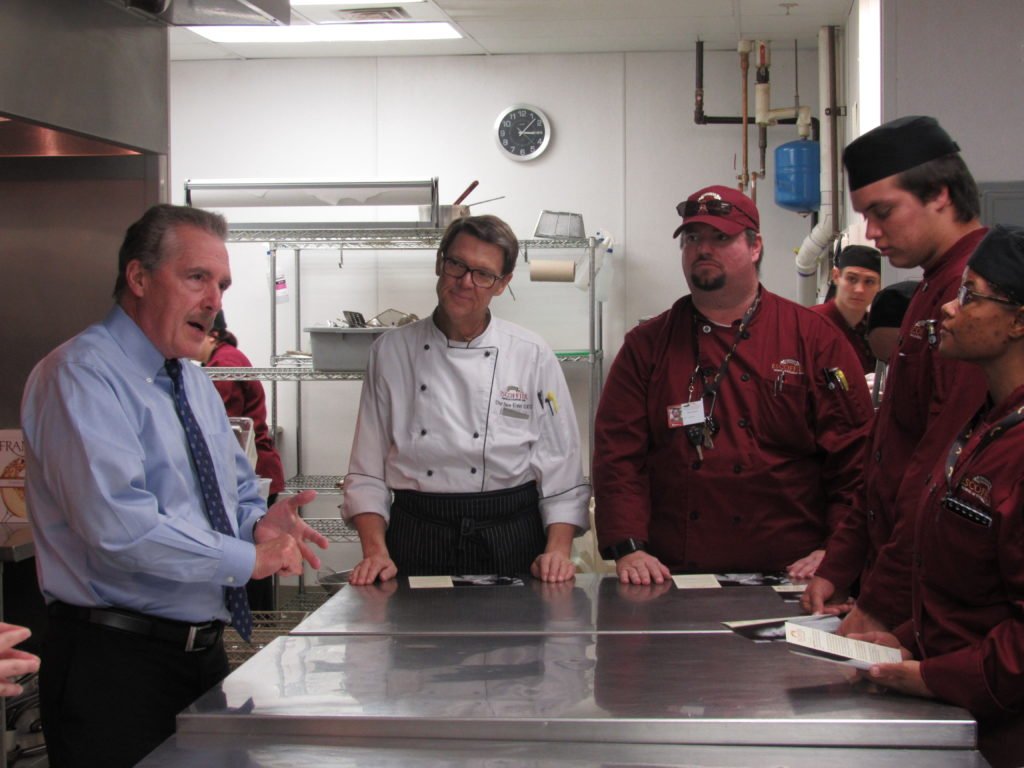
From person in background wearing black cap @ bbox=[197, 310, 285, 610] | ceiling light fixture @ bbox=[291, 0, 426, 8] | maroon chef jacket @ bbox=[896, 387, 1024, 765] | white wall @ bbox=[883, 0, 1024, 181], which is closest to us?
maroon chef jacket @ bbox=[896, 387, 1024, 765]

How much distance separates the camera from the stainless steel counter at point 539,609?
2018mm

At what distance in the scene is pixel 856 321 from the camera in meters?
4.02

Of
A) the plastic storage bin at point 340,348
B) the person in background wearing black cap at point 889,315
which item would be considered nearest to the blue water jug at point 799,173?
the plastic storage bin at point 340,348

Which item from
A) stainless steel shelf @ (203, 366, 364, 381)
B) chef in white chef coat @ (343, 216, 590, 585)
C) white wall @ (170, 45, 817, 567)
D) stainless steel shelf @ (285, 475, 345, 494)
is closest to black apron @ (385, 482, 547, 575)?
chef in white chef coat @ (343, 216, 590, 585)

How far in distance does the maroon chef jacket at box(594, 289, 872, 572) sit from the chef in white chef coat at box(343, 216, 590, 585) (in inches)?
5.8

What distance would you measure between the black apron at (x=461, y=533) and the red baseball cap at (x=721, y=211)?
29.9 inches

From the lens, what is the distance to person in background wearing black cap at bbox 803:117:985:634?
1.92 m

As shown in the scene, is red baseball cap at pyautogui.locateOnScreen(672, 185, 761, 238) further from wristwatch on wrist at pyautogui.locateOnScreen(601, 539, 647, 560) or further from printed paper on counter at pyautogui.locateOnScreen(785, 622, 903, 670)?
printed paper on counter at pyautogui.locateOnScreen(785, 622, 903, 670)

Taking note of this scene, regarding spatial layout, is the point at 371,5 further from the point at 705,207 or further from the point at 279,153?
the point at 705,207

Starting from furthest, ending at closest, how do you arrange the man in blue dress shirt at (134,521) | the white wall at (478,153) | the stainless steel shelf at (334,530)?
the white wall at (478,153)
the stainless steel shelf at (334,530)
the man in blue dress shirt at (134,521)

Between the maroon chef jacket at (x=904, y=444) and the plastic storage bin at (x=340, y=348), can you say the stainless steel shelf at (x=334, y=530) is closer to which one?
the plastic storage bin at (x=340, y=348)

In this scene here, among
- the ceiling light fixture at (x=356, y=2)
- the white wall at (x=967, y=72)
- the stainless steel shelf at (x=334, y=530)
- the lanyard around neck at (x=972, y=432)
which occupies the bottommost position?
the stainless steel shelf at (x=334, y=530)

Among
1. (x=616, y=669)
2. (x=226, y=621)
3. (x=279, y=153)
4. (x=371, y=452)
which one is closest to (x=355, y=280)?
(x=279, y=153)

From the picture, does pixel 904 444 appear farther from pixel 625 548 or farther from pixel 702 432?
pixel 625 548
